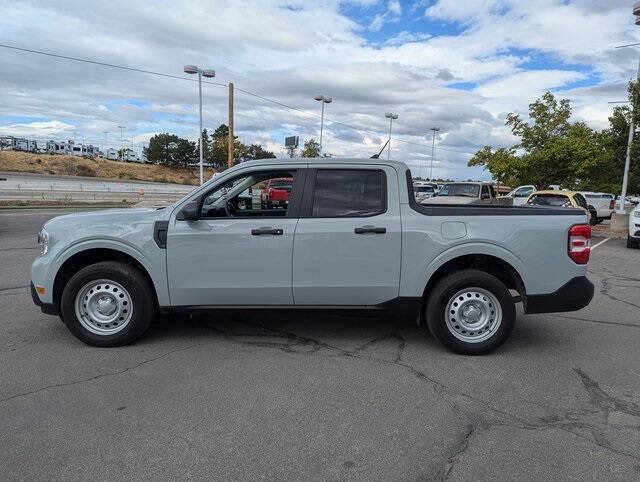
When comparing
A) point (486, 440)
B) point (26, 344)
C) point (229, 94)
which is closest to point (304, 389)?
point (486, 440)

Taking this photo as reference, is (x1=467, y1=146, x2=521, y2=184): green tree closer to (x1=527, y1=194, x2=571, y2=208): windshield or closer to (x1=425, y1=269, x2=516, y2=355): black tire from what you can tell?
(x1=527, y1=194, x2=571, y2=208): windshield

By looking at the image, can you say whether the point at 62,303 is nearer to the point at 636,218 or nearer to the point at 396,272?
the point at 396,272

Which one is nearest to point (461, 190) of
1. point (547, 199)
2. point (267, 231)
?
point (547, 199)

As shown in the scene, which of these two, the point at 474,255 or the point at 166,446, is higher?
the point at 474,255

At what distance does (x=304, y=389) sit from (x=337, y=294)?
1.11m

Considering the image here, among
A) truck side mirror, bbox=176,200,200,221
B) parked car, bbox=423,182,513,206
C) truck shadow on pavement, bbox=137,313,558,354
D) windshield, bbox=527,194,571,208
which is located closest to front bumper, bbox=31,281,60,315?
truck shadow on pavement, bbox=137,313,558,354

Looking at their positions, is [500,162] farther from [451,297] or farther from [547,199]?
[451,297]

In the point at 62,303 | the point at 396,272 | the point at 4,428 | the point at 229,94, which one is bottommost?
the point at 4,428

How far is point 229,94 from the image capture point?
1225 inches

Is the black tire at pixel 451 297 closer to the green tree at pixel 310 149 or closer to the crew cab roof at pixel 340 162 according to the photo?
the crew cab roof at pixel 340 162

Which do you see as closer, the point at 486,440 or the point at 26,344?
the point at 486,440

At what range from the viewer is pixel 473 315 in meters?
4.93

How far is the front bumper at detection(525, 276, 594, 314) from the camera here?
4.89 meters

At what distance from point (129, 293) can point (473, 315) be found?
3.32 meters
